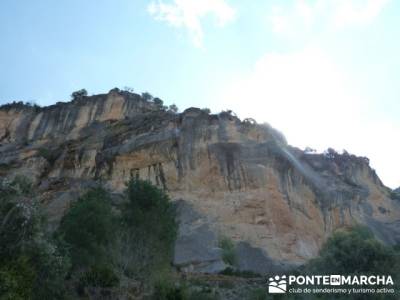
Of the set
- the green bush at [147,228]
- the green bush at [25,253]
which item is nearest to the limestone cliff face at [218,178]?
the green bush at [147,228]

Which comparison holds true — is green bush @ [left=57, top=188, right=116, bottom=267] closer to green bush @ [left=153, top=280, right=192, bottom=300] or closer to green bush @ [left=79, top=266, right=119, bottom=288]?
green bush @ [left=79, top=266, right=119, bottom=288]

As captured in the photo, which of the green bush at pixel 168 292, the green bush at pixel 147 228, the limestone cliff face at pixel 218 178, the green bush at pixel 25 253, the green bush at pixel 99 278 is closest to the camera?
the green bush at pixel 25 253

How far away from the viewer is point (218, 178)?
164ft

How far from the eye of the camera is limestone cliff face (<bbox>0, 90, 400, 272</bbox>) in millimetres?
44125

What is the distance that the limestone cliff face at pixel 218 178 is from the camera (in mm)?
44125

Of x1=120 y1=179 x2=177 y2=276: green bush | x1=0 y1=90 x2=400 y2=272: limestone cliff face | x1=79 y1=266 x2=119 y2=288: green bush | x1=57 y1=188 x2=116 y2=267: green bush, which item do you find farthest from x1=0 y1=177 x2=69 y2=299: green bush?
x1=0 y1=90 x2=400 y2=272: limestone cliff face

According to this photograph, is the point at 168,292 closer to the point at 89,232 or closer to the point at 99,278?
the point at 99,278

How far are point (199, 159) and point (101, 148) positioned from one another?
1165 cm

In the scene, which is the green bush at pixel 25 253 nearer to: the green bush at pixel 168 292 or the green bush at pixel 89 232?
the green bush at pixel 168 292

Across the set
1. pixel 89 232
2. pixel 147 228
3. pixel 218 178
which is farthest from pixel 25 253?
pixel 218 178

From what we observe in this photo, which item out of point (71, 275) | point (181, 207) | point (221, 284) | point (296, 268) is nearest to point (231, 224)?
point (181, 207)

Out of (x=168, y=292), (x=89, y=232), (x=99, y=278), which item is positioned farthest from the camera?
(x=89, y=232)

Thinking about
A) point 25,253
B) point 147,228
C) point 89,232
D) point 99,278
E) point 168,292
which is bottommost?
point 168,292

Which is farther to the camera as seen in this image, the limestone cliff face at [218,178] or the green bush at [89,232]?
the limestone cliff face at [218,178]
